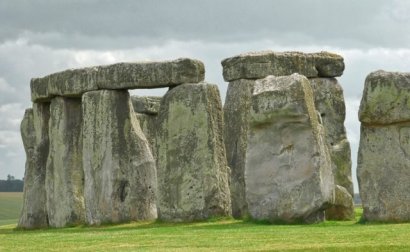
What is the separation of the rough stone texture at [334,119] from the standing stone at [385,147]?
29.7 ft

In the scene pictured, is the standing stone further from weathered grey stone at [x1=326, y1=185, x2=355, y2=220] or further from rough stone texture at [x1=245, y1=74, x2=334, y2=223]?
weathered grey stone at [x1=326, y1=185, x2=355, y2=220]

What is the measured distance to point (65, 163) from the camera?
3456 centimetres

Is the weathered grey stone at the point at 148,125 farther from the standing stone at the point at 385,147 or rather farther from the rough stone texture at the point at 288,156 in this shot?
the standing stone at the point at 385,147

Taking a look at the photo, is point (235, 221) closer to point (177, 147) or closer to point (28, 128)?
point (177, 147)

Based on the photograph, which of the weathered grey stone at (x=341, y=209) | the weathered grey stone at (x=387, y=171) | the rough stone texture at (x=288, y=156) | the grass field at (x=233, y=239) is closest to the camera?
the grass field at (x=233, y=239)

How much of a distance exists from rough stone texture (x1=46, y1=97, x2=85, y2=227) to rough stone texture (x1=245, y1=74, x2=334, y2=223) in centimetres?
830

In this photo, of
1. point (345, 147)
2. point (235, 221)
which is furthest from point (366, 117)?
point (345, 147)

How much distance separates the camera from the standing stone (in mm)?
26312

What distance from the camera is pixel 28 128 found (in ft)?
125

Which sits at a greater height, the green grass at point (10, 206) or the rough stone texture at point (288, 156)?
the green grass at point (10, 206)

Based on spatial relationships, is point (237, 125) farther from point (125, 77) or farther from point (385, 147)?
point (385, 147)

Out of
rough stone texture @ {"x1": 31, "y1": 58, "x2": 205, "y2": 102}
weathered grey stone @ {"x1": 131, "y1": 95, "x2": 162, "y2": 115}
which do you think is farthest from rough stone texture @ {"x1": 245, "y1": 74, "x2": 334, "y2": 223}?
weathered grey stone @ {"x1": 131, "y1": 95, "x2": 162, "y2": 115}

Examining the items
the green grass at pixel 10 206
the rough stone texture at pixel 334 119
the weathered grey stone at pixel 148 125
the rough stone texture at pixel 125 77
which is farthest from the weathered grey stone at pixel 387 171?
the green grass at pixel 10 206

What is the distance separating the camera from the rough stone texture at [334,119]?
36031 mm
